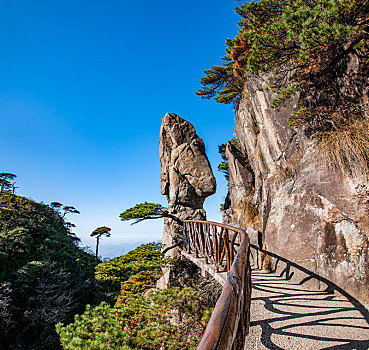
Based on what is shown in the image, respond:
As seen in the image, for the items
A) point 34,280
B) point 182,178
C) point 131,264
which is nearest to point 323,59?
point 182,178

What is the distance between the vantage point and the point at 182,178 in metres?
12.5

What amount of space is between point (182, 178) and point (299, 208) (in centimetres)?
723

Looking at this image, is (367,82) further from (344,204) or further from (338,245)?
(338,245)

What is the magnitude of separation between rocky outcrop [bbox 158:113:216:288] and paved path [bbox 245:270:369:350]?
7411mm

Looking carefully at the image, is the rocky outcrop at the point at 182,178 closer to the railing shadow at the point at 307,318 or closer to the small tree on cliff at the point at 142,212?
the small tree on cliff at the point at 142,212

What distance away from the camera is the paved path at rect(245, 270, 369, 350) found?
2635 mm

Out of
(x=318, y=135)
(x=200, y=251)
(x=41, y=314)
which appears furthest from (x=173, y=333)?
(x=41, y=314)

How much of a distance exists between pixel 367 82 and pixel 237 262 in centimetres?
590

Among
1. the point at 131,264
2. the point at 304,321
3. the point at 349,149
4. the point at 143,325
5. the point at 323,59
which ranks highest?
the point at 323,59

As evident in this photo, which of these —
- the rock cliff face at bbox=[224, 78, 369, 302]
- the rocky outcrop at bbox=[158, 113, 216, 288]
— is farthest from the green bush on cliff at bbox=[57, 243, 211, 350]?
the rocky outcrop at bbox=[158, 113, 216, 288]

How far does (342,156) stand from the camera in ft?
17.2

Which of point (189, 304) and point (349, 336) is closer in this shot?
point (349, 336)

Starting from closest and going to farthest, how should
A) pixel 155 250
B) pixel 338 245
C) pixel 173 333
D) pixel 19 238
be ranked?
pixel 338 245, pixel 173 333, pixel 155 250, pixel 19 238

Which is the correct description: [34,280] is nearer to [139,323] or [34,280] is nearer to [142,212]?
[142,212]
